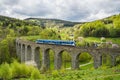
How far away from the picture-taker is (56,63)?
66.6 meters

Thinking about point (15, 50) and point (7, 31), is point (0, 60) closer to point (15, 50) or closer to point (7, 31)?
point (15, 50)

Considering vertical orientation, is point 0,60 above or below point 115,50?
below

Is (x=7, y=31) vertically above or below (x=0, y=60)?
above

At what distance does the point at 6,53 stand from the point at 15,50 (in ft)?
45.9

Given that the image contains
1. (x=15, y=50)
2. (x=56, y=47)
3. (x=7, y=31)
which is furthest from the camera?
(x=7, y=31)

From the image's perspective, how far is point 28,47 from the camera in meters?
86.8

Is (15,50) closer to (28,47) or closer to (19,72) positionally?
(28,47)

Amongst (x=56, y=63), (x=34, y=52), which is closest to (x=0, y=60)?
(x=34, y=52)

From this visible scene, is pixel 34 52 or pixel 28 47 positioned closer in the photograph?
pixel 34 52

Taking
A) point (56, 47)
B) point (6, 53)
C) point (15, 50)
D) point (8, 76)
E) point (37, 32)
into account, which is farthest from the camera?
point (37, 32)

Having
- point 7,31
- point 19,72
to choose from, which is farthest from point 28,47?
point 7,31

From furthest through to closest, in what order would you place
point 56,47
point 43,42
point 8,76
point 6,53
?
point 6,53
point 43,42
point 56,47
point 8,76

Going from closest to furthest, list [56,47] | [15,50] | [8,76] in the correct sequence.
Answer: [8,76] < [56,47] < [15,50]

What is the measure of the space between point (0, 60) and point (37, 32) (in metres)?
72.6
